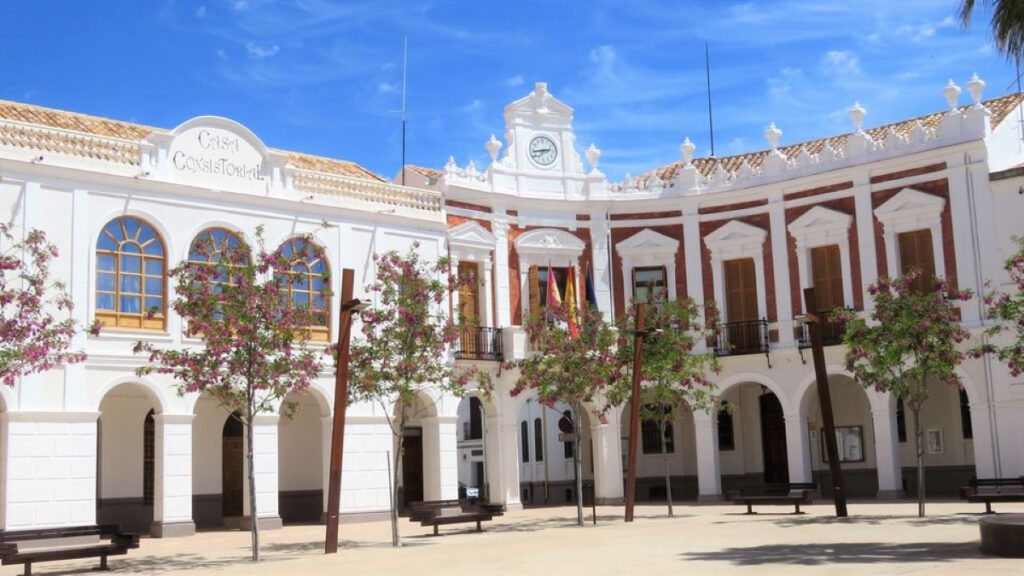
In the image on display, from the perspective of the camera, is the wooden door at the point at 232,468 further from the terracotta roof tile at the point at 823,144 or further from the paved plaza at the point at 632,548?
the terracotta roof tile at the point at 823,144

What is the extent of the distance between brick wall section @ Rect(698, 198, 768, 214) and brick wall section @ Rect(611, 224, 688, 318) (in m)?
0.81

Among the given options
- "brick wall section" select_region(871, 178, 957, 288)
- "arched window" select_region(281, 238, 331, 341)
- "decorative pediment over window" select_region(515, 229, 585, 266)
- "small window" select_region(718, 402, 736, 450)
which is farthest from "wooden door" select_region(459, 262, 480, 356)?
"brick wall section" select_region(871, 178, 957, 288)

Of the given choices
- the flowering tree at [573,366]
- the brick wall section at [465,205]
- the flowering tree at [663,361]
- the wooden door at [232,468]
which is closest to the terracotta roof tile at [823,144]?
the brick wall section at [465,205]

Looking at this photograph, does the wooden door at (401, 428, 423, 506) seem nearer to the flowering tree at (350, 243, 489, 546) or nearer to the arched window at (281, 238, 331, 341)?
the arched window at (281, 238, 331, 341)

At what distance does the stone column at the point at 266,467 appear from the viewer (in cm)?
2481

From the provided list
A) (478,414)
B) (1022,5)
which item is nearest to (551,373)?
(1022,5)

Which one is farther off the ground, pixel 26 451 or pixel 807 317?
pixel 807 317

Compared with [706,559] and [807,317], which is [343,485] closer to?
[807,317]

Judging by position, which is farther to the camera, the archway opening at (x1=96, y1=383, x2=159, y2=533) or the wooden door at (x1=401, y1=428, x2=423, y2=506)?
the wooden door at (x1=401, y1=428, x2=423, y2=506)

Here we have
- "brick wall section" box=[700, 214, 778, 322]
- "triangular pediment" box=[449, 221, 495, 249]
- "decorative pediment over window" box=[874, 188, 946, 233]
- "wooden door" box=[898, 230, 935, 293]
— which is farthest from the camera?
"brick wall section" box=[700, 214, 778, 322]

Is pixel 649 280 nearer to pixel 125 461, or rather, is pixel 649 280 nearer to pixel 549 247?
pixel 549 247

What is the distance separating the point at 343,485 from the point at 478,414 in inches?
869

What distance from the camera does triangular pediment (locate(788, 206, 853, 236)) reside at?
29342mm

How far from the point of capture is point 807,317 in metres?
21.4
